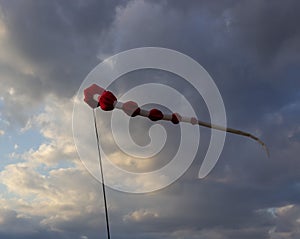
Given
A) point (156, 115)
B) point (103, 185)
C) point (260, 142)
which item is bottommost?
point (103, 185)

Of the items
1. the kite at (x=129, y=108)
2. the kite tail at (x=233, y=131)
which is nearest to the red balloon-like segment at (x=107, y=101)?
the kite at (x=129, y=108)

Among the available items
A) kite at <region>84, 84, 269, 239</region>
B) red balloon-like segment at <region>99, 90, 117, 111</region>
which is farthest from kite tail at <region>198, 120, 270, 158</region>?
red balloon-like segment at <region>99, 90, 117, 111</region>

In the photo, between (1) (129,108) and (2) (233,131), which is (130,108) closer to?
(1) (129,108)

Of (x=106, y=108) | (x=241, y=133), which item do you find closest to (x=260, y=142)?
(x=241, y=133)

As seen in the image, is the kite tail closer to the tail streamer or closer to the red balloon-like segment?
the tail streamer

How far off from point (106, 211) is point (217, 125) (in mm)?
12558

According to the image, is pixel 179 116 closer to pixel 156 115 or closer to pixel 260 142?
pixel 156 115

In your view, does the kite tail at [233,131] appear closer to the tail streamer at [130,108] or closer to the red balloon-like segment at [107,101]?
the tail streamer at [130,108]

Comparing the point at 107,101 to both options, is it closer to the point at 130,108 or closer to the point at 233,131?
the point at 130,108

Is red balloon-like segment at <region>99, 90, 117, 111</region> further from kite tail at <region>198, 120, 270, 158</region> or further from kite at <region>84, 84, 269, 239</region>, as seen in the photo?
kite tail at <region>198, 120, 270, 158</region>

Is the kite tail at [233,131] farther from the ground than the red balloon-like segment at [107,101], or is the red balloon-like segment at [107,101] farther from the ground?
the red balloon-like segment at [107,101]

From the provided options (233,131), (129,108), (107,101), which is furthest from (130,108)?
(233,131)

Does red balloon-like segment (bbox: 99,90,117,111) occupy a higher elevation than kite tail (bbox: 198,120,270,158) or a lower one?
higher

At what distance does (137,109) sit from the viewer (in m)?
27.9
